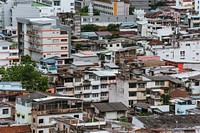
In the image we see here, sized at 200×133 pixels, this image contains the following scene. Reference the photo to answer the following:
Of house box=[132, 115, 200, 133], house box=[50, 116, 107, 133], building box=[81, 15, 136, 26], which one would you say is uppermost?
building box=[81, 15, 136, 26]

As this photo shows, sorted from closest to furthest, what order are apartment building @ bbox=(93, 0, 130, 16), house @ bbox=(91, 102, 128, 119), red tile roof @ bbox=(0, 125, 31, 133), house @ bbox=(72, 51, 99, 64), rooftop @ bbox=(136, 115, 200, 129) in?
1. rooftop @ bbox=(136, 115, 200, 129)
2. red tile roof @ bbox=(0, 125, 31, 133)
3. house @ bbox=(91, 102, 128, 119)
4. house @ bbox=(72, 51, 99, 64)
5. apartment building @ bbox=(93, 0, 130, 16)

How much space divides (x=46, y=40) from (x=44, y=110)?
14610 millimetres

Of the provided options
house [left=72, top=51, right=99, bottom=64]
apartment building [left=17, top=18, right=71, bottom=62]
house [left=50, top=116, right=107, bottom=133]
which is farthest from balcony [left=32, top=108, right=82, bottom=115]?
apartment building [left=17, top=18, right=71, bottom=62]

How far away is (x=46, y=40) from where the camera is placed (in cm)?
3198

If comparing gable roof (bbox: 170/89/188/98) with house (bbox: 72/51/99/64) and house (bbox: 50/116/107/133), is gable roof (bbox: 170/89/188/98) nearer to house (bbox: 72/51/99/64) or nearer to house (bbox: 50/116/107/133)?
house (bbox: 72/51/99/64)

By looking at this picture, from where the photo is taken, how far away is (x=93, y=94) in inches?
950

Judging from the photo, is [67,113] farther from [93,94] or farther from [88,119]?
[93,94]

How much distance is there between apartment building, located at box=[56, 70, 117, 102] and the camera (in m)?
23.9

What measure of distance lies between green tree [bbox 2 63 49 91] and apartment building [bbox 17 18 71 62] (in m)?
6.89

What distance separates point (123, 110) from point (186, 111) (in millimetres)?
1843

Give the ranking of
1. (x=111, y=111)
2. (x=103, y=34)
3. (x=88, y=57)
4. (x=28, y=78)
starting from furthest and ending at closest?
(x=103, y=34)
(x=88, y=57)
(x=28, y=78)
(x=111, y=111)

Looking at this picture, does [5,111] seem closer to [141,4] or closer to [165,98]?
[165,98]

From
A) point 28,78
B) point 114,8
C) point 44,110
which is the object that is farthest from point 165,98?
point 114,8

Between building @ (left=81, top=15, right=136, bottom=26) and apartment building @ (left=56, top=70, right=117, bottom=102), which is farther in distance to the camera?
building @ (left=81, top=15, right=136, bottom=26)
